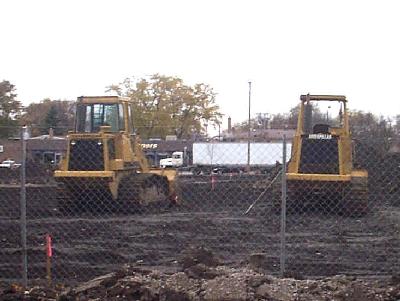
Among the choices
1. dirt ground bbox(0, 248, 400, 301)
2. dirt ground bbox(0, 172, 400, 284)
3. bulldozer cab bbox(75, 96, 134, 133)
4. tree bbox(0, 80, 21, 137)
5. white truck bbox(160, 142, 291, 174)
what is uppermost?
tree bbox(0, 80, 21, 137)

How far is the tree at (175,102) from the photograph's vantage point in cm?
6788

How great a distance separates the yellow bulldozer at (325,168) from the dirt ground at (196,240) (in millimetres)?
736

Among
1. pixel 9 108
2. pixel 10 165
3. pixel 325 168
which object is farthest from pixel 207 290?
pixel 9 108

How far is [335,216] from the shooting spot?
18656 mm

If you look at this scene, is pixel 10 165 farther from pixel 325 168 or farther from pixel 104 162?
pixel 325 168

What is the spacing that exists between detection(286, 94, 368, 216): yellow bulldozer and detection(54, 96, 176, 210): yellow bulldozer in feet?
14.9

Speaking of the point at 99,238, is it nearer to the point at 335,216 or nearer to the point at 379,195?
the point at 335,216

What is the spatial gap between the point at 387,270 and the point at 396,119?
1386 inches

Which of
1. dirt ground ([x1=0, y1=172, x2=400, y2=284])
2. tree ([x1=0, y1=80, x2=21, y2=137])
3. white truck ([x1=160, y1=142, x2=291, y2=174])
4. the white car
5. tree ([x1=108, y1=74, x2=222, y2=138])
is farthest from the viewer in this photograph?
tree ([x1=108, y1=74, x2=222, y2=138])

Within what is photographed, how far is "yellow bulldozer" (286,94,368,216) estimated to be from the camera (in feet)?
61.1

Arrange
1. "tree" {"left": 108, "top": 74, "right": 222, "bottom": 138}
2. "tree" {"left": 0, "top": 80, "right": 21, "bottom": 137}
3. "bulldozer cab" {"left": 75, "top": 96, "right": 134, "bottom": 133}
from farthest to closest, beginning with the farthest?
1. "tree" {"left": 108, "top": 74, "right": 222, "bottom": 138}
2. "tree" {"left": 0, "top": 80, "right": 21, "bottom": 137}
3. "bulldozer cab" {"left": 75, "top": 96, "right": 134, "bottom": 133}

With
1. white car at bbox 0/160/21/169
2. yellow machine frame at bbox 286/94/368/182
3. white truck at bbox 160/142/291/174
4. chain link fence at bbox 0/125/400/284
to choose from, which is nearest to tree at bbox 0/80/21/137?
white car at bbox 0/160/21/169

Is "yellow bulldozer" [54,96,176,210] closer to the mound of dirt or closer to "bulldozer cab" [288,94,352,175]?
"bulldozer cab" [288,94,352,175]

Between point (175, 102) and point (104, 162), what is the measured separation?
52.9 metres
